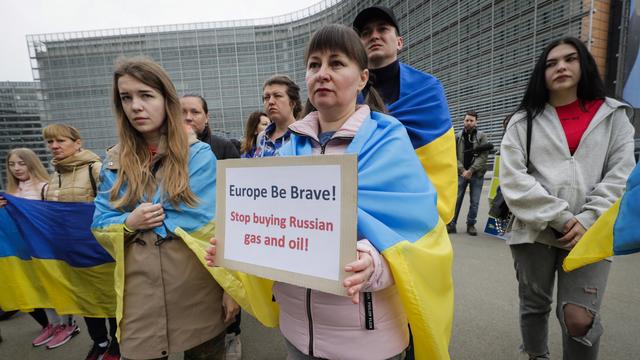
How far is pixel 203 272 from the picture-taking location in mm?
1398

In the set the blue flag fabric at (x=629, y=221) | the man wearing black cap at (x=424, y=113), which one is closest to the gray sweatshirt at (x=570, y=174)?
the man wearing black cap at (x=424, y=113)

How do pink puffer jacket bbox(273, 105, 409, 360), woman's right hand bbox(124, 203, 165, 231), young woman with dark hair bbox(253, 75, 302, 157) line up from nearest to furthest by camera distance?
pink puffer jacket bbox(273, 105, 409, 360), woman's right hand bbox(124, 203, 165, 231), young woman with dark hair bbox(253, 75, 302, 157)

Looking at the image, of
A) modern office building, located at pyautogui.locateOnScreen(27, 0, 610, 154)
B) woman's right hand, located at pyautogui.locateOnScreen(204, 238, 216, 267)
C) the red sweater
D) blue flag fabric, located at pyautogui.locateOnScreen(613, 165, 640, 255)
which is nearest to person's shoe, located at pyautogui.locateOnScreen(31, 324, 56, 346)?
woman's right hand, located at pyautogui.locateOnScreen(204, 238, 216, 267)

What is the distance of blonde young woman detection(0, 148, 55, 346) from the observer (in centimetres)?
278

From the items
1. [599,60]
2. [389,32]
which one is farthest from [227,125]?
[389,32]

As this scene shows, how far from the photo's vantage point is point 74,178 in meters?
2.31

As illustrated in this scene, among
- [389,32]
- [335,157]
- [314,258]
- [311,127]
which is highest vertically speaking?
[389,32]

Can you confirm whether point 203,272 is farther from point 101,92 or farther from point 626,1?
point 101,92

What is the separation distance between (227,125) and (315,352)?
34739 millimetres

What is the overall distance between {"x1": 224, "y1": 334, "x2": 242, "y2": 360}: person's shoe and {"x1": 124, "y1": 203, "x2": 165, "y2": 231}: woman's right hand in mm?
1498

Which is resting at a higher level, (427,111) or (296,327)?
(427,111)

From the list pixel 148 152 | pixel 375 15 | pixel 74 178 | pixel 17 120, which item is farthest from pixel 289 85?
pixel 17 120

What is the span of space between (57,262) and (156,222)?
1.67m

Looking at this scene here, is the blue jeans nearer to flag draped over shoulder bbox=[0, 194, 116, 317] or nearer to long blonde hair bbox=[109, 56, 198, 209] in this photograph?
long blonde hair bbox=[109, 56, 198, 209]
